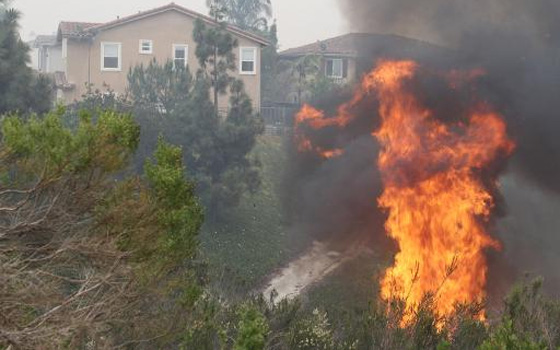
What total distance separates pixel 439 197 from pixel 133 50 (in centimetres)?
2792

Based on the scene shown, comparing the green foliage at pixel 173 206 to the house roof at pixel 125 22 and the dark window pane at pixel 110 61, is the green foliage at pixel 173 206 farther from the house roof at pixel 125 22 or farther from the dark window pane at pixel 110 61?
the dark window pane at pixel 110 61

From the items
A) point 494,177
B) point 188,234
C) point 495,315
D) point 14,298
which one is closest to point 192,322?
point 188,234

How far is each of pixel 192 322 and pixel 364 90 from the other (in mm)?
13845

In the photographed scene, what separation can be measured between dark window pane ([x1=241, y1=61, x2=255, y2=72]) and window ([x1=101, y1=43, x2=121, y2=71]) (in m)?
7.43

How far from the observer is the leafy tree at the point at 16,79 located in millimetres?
26984

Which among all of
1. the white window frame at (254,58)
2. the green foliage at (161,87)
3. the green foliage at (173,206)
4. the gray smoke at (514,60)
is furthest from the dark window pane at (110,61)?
the green foliage at (173,206)

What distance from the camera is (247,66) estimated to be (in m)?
47.9

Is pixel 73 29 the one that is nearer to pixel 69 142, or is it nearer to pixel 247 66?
pixel 247 66

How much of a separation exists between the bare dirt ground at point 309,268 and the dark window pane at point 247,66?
17.9 metres

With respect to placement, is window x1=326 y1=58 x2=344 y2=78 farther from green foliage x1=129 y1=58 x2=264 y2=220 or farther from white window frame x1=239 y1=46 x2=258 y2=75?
green foliage x1=129 y1=58 x2=264 y2=220

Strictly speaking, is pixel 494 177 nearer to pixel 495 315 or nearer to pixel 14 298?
pixel 495 315

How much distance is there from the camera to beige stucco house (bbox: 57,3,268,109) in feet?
152

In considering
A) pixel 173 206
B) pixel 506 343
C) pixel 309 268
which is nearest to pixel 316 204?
pixel 309 268

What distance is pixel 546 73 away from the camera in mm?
23938
